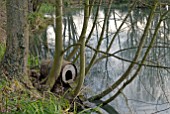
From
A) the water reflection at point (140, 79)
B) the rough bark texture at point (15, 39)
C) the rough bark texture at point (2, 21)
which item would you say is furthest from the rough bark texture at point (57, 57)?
the rough bark texture at point (2, 21)

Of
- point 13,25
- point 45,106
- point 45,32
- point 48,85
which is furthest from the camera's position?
point 45,32

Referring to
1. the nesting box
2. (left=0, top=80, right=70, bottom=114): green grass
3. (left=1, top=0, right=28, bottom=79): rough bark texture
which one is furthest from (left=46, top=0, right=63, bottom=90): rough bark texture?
(left=0, top=80, right=70, bottom=114): green grass

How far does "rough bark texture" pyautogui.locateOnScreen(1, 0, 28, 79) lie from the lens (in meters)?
4.96

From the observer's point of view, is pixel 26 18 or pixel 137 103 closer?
pixel 26 18

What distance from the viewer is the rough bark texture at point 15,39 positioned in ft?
16.3

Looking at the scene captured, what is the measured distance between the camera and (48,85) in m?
6.04

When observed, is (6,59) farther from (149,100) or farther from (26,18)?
(149,100)

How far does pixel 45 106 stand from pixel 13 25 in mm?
1248

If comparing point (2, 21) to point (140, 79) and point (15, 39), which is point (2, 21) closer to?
point (15, 39)

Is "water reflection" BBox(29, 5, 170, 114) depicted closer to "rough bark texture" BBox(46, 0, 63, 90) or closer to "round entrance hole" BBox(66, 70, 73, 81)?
"round entrance hole" BBox(66, 70, 73, 81)

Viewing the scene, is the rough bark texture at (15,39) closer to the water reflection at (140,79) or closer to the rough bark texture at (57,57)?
the rough bark texture at (57,57)

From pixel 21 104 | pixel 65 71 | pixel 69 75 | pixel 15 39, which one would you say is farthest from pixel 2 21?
pixel 69 75

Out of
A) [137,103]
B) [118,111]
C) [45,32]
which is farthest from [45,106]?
[45,32]

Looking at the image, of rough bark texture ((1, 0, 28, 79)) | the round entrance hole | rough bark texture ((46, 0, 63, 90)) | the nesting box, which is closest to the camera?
rough bark texture ((1, 0, 28, 79))
